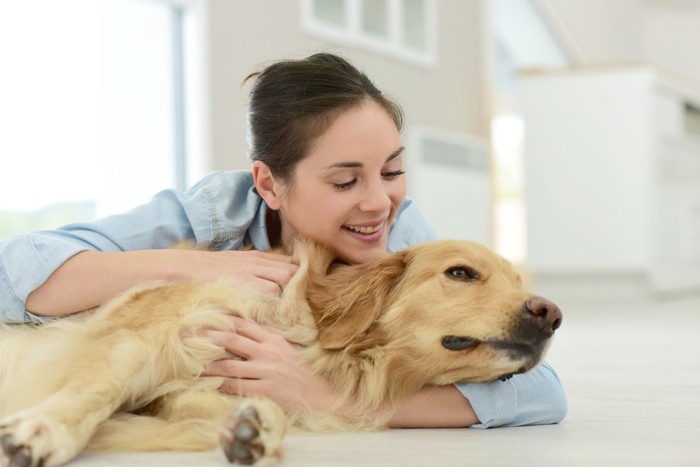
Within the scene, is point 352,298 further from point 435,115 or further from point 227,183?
point 435,115

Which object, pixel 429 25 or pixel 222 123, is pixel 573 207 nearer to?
pixel 429 25

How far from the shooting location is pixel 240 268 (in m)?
1.73

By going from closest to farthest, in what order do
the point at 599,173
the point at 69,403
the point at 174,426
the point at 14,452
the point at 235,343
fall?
the point at 14,452
the point at 69,403
the point at 174,426
the point at 235,343
the point at 599,173

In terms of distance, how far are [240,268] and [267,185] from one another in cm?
31

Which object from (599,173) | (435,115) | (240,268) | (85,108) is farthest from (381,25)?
(240,268)

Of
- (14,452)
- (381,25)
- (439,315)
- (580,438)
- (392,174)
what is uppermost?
(381,25)

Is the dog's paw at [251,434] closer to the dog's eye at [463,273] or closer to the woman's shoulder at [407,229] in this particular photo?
the dog's eye at [463,273]

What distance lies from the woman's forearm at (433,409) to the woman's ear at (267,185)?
524mm

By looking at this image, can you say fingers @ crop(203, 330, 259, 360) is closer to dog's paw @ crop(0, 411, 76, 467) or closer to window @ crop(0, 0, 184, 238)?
dog's paw @ crop(0, 411, 76, 467)

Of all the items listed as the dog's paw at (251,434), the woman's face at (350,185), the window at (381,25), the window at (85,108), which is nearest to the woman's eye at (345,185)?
the woman's face at (350,185)

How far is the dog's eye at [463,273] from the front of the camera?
5.40 feet

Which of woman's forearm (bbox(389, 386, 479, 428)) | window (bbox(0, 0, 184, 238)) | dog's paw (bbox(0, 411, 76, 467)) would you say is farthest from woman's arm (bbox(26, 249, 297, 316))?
window (bbox(0, 0, 184, 238))

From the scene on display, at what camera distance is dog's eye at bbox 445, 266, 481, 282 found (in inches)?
64.8

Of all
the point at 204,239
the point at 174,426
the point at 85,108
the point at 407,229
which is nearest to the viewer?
the point at 174,426
